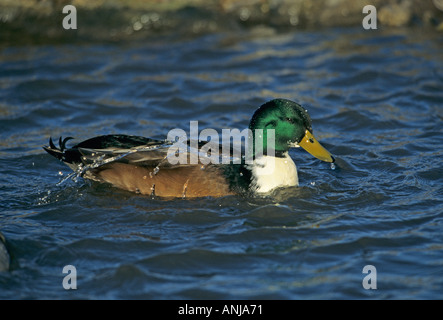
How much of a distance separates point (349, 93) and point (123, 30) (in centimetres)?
382

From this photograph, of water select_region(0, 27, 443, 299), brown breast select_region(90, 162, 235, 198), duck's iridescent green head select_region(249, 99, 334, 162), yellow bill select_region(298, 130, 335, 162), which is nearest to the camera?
water select_region(0, 27, 443, 299)

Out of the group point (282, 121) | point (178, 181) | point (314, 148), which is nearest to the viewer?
point (178, 181)

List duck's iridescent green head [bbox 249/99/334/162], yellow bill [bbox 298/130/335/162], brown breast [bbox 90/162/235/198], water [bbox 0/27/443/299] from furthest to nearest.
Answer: yellow bill [bbox 298/130/335/162]
duck's iridescent green head [bbox 249/99/334/162]
brown breast [bbox 90/162/235/198]
water [bbox 0/27/443/299]

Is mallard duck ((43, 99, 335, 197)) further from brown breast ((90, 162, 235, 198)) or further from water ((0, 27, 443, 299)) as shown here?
water ((0, 27, 443, 299))

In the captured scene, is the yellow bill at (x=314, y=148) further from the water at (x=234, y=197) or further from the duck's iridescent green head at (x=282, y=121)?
the water at (x=234, y=197)

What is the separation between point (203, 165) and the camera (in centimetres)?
646

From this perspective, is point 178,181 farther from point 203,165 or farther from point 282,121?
point 282,121

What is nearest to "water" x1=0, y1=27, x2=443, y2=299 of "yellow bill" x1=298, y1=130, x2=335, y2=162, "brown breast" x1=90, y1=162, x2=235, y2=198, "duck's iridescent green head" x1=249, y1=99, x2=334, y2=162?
"brown breast" x1=90, y1=162, x2=235, y2=198

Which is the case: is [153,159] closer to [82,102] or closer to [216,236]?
[216,236]

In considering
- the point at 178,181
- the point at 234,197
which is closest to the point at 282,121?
the point at 234,197

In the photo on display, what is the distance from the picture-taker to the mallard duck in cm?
638

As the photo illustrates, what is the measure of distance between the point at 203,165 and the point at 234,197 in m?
0.42

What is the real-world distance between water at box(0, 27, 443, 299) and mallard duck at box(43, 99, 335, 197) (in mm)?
129
